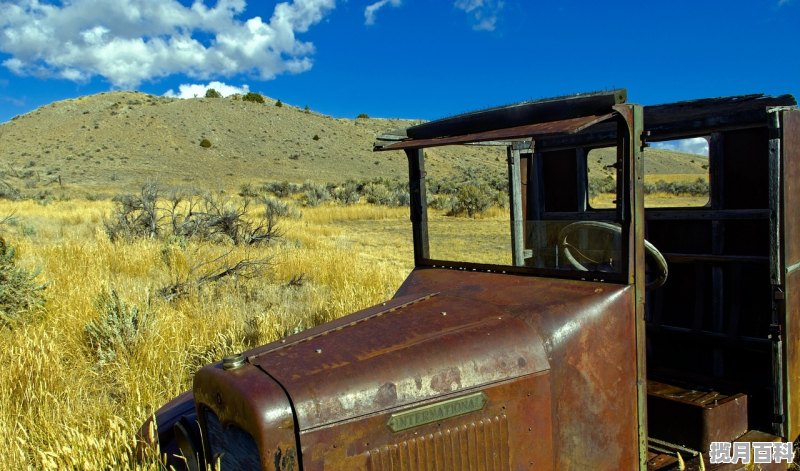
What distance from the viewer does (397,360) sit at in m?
1.99

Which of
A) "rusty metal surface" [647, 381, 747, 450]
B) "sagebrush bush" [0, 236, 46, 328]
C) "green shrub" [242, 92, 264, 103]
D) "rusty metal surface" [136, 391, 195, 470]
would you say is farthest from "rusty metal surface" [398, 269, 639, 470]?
"green shrub" [242, 92, 264, 103]

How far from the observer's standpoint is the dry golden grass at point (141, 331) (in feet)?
10.4

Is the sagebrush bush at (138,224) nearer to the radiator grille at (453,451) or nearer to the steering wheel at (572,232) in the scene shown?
the steering wheel at (572,232)

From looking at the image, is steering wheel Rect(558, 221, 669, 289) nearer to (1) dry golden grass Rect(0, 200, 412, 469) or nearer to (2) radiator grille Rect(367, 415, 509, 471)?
(2) radiator grille Rect(367, 415, 509, 471)

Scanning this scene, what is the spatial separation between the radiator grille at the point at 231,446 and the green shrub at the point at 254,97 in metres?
66.4

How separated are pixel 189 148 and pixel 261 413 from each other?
47.6 meters

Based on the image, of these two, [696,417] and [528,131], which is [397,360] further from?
[696,417]

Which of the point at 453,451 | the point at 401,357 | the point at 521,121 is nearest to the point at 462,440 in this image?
the point at 453,451

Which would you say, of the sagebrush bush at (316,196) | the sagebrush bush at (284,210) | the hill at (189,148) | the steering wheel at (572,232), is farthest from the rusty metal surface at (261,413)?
the hill at (189,148)

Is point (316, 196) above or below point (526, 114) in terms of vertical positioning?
below

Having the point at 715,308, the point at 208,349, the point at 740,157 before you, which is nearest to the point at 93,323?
the point at 208,349

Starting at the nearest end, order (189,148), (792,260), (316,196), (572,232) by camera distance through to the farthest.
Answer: (792,260)
(572,232)
(316,196)
(189,148)

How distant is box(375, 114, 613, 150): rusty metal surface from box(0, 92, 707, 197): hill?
1147 inches

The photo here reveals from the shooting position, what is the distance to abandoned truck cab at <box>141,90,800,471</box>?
1.91 meters
